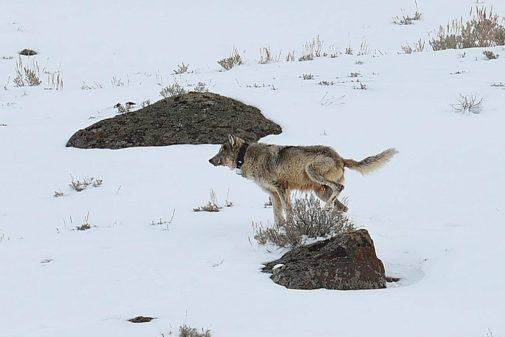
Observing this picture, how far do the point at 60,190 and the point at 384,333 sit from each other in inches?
248

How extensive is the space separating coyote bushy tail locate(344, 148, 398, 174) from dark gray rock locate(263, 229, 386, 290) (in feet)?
5.43

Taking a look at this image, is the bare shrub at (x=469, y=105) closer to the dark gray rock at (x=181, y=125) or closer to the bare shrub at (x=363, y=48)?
the dark gray rock at (x=181, y=125)

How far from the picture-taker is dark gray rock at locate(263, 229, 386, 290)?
18.8 feet

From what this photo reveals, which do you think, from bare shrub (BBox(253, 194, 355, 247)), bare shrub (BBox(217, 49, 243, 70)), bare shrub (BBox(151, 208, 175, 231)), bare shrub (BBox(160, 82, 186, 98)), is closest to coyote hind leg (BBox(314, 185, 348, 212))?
bare shrub (BBox(253, 194, 355, 247))

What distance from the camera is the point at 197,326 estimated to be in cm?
505

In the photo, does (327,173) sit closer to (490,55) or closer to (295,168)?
(295,168)

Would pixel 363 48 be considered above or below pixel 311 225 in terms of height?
above

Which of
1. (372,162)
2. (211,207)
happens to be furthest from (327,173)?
(211,207)

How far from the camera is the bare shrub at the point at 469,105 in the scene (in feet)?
37.6

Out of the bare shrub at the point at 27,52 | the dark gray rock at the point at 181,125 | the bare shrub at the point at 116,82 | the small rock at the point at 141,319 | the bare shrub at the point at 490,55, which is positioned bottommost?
the small rock at the point at 141,319

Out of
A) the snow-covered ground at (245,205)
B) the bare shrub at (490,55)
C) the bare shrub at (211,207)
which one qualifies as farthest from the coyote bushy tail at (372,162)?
the bare shrub at (490,55)

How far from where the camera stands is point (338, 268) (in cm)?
578

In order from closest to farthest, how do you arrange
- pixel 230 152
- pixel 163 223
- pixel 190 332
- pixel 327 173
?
1. pixel 190 332
2. pixel 327 173
3. pixel 163 223
4. pixel 230 152

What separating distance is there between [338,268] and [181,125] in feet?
21.5
